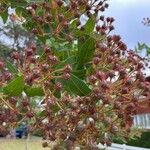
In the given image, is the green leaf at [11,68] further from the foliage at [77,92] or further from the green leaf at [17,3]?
the green leaf at [17,3]

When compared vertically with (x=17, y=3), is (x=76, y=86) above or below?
below

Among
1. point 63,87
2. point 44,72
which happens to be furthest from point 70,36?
point 44,72

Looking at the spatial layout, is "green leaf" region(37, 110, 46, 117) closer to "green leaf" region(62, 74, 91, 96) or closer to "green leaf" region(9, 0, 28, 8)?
"green leaf" region(62, 74, 91, 96)

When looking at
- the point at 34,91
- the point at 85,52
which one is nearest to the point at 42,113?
the point at 34,91

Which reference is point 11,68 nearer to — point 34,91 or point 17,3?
point 34,91

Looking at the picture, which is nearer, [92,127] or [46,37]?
[92,127]

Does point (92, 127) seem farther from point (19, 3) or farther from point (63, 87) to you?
point (19, 3)

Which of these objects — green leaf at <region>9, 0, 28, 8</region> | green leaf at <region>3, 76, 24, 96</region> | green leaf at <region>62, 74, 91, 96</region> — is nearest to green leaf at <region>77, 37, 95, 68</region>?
green leaf at <region>62, 74, 91, 96</region>
